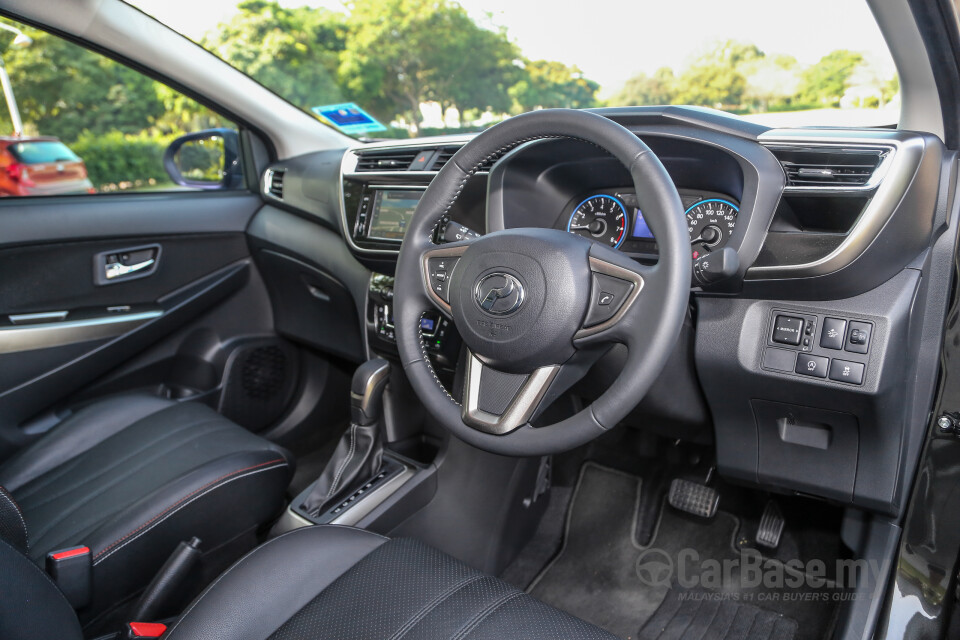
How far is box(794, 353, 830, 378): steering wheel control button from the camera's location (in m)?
1.31

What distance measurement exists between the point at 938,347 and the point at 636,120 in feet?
2.43

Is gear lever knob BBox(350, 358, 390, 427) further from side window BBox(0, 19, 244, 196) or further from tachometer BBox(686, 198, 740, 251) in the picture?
side window BBox(0, 19, 244, 196)

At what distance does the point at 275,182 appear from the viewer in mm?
2533

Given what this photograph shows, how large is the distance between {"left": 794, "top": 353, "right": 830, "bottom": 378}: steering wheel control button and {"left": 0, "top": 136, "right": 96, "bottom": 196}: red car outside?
2150 mm

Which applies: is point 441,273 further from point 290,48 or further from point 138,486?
point 290,48

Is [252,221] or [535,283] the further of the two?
[252,221]

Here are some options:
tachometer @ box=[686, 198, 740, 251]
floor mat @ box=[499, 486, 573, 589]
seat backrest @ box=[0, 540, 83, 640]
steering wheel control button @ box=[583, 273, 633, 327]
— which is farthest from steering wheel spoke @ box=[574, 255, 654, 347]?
floor mat @ box=[499, 486, 573, 589]

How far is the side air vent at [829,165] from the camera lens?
123cm

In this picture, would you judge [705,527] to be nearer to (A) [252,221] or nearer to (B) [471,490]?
(B) [471,490]

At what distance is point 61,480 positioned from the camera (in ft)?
5.63

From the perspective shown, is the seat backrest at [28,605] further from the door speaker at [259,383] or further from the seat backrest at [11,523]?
the door speaker at [259,383]

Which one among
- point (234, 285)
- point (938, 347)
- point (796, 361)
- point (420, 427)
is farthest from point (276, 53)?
point (938, 347)

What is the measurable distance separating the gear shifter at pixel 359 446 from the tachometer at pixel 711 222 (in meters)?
0.84

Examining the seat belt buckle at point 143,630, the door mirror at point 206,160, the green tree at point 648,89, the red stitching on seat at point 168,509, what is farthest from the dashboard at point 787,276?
the door mirror at point 206,160
